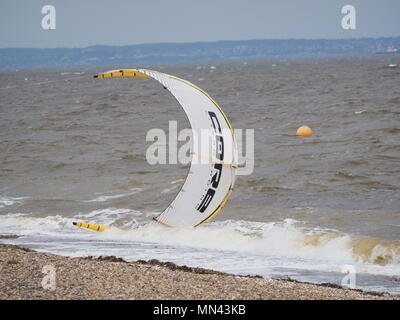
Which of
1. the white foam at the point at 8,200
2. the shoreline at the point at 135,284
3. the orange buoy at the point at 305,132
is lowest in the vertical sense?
the white foam at the point at 8,200

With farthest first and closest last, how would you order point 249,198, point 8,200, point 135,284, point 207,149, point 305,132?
point 305,132 → point 8,200 → point 249,198 → point 207,149 → point 135,284

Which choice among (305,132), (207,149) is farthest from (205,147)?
(305,132)

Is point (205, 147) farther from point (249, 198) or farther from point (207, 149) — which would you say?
point (249, 198)

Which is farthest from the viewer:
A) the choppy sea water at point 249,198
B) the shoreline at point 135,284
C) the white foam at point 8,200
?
the white foam at point 8,200

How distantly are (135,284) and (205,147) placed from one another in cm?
392

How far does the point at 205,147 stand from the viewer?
10.6 m

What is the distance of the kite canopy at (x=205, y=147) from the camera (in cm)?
1052

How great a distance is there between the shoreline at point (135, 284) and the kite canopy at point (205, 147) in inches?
92.7

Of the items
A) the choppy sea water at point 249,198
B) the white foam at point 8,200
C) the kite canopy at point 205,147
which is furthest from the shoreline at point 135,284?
the white foam at point 8,200

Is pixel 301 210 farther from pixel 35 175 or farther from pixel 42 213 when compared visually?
pixel 35 175

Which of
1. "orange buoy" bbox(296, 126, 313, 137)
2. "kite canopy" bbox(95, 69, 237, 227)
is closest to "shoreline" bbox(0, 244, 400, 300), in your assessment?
"kite canopy" bbox(95, 69, 237, 227)

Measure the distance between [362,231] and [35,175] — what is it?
981cm

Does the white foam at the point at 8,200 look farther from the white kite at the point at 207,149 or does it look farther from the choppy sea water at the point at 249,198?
the white kite at the point at 207,149
